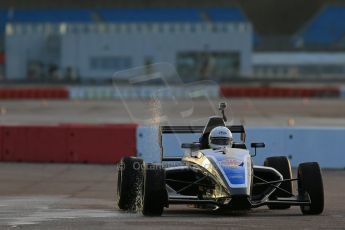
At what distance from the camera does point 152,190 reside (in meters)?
11.4

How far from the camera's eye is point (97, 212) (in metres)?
12.1

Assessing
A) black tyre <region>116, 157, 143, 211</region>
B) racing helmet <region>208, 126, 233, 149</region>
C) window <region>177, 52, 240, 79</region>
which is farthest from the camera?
window <region>177, 52, 240, 79</region>

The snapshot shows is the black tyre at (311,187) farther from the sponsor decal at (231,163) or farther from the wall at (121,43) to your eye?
the wall at (121,43)

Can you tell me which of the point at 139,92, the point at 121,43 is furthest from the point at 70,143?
the point at 121,43

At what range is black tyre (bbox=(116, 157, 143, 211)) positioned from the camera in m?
12.5

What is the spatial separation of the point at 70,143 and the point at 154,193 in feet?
29.1

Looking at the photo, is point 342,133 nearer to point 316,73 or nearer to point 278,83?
point 278,83

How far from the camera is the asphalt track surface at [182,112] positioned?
1296 inches

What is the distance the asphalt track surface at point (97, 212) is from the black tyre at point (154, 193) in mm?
157

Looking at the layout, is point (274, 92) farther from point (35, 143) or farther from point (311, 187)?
point (311, 187)

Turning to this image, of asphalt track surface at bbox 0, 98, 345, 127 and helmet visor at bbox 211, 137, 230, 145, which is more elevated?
asphalt track surface at bbox 0, 98, 345, 127

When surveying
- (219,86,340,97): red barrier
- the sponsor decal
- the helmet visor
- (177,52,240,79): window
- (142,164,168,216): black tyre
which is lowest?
(142,164,168,216): black tyre

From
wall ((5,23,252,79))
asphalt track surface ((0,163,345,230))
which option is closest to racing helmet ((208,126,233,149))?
asphalt track surface ((0,163,345,230))

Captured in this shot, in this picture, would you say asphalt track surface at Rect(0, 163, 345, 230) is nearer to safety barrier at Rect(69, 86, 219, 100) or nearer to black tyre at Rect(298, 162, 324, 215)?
black tyre at Rect(298, 162, 324, 215)
